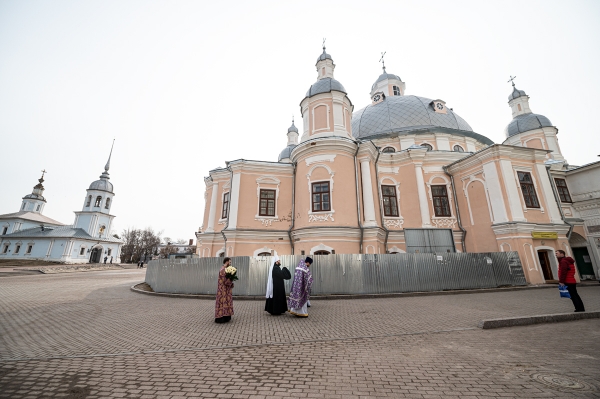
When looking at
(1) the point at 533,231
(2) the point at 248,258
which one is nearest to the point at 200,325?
(2) the point at 248,258

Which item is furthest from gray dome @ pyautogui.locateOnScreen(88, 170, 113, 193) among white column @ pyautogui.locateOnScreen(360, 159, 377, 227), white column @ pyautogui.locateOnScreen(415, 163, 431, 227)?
white column @ pyautogui.locateOnScreen(415, 163, 431, 227)

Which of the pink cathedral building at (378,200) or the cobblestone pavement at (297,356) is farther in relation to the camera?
the pink cathedral building at (378,200)

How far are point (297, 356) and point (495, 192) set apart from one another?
1650 cm

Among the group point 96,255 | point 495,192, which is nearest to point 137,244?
point 96,255

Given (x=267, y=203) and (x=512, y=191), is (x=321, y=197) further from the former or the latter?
(x=512, y=191)

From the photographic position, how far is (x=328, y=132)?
17.3 meters

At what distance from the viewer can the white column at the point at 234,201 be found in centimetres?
1686

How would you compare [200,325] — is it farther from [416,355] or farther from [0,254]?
[0,254]

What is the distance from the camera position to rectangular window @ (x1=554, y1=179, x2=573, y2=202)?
17.6 m

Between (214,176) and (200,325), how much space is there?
50.3 ft

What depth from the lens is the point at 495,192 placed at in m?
15.3

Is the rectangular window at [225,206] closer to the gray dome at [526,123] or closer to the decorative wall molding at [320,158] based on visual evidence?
the decorative wall molding at [320,158]

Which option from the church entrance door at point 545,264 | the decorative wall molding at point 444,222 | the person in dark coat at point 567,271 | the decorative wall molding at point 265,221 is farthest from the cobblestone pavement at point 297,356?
the decorative wall molding at point 444,222

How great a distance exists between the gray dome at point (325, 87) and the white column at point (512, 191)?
1125 cm
